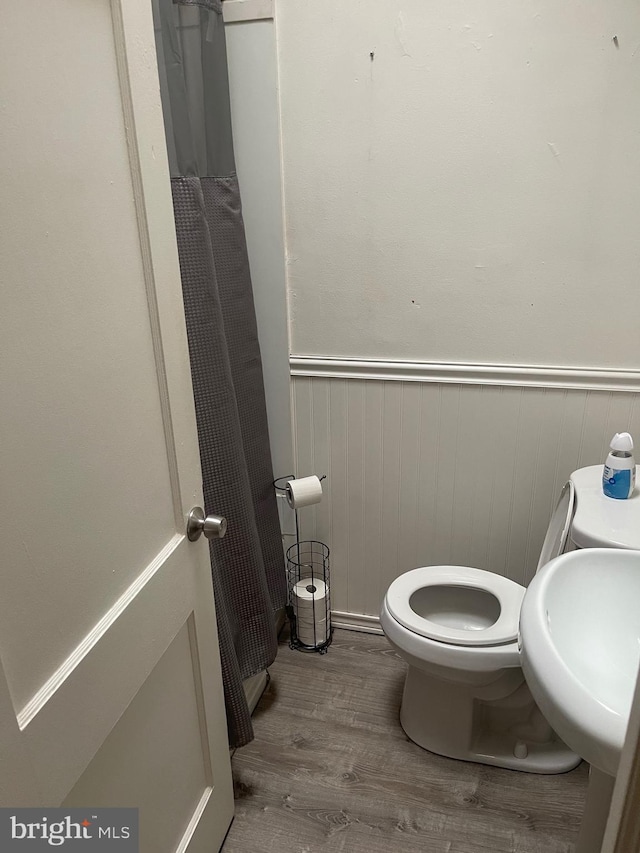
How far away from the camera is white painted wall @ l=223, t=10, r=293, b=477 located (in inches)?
63.6

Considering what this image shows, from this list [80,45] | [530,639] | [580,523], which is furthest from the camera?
[580,523]

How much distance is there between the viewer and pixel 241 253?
1.67 metres

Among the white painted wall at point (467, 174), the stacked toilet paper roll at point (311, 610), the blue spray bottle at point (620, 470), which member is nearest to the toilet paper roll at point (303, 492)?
the stacked toilet paper roll at point (311, 610)

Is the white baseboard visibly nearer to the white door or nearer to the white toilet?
the white toilet

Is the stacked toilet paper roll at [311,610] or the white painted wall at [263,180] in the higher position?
the white painted wall at [263,180]

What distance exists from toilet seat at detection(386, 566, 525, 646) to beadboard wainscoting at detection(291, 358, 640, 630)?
188mm

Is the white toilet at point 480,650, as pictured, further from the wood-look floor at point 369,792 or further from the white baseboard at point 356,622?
the white baseboard at point 356,622

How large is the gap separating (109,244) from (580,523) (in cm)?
114

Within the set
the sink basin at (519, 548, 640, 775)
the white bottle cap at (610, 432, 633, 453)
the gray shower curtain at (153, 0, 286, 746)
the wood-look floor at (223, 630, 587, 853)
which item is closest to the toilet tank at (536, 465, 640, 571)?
the white bottle cap at (610, 432, 633, 453)

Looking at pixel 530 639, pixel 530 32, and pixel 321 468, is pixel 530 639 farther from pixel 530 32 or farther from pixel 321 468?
pixel 530 32

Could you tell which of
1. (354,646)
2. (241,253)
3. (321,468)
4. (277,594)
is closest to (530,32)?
(241,253)

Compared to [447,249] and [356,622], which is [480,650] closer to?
[356,622]

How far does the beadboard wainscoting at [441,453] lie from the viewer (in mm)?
1720

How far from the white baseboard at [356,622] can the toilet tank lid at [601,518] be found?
3.08 ft
